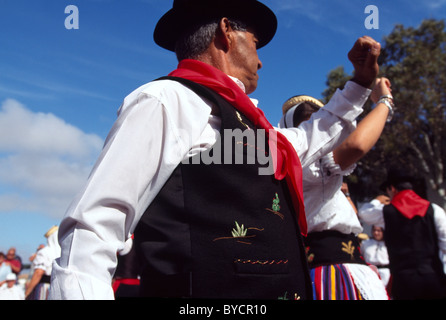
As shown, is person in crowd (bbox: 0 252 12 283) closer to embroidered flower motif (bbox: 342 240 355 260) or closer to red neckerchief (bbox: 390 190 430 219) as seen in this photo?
red neckerchief (bbox: 390 190 430 219)

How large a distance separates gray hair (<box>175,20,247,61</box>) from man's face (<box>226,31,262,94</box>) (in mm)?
68

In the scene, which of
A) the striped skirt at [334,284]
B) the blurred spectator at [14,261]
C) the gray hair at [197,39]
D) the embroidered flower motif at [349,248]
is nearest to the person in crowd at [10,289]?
the blurred spectator at [14,261]

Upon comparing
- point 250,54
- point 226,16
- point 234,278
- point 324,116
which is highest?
point 226,16

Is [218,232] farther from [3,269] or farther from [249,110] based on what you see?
[3,269]

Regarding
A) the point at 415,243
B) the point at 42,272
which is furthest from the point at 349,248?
the point at 42,272

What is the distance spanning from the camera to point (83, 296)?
977 mm

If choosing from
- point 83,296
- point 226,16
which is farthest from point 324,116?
point 83,296

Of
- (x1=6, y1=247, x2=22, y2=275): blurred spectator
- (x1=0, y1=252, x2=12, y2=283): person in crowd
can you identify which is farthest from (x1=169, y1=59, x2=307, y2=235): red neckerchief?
(x1=6, y1=247, x2=22, y2=275): blurred spectator

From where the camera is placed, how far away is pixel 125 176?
112cm

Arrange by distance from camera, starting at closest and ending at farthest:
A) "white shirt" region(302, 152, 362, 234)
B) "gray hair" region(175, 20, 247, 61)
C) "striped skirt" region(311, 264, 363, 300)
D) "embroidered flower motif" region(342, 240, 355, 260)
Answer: "gray hair" region(175, 20, 247, 61) → "white shirt" region(302, 152, 362, 234) → "striped skirt" region(311, 264, 363, 300) → "embroidered flower motif" region(342, 240, 355, 260)

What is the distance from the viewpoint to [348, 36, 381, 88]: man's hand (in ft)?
6.06

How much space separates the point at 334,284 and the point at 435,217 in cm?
311
